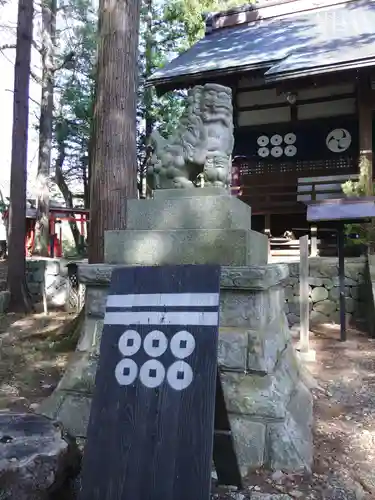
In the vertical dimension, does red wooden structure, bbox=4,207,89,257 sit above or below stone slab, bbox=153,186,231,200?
above

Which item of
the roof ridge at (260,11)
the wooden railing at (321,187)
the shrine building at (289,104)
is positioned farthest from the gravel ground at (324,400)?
the roof ridge at (260,11)

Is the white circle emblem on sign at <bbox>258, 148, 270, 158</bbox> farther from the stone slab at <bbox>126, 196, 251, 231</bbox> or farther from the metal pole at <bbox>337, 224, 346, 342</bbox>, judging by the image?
the stone slab at <bbox>126, 196, 251, 231</bbox>

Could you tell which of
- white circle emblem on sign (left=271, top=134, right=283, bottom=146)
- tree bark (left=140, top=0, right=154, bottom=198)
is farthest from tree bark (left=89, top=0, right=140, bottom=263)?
tree bark (left=140, top=0, right=154, bottom=198)

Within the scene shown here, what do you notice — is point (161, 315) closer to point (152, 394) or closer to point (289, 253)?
point (152, 394)

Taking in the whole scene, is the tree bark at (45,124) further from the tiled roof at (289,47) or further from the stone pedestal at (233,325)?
the stone pedestal at (233,325)

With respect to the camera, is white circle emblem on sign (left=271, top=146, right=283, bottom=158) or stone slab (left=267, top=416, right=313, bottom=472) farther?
white circle emblem on sign (left=271, top=146, right=283, bottom=158)

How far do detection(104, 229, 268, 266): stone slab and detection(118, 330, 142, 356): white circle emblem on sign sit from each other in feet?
3.51

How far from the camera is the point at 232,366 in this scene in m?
2.81

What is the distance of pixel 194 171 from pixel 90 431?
1.96 metres

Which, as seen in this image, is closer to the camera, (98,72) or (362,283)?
(98,72)

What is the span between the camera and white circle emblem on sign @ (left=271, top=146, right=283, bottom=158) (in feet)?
36.4

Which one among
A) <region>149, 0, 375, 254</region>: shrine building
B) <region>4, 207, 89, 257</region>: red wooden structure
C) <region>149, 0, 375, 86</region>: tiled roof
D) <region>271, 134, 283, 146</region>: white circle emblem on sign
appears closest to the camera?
<region>149, 0, 375, 86</region>: tiled roof

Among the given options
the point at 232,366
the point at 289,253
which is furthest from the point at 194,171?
the point at 289,253

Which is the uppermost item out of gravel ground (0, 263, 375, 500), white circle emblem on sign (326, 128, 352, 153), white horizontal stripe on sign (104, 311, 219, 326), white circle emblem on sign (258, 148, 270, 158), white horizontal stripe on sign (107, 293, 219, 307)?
white circle emblem on sign (326, 128, 352, 153)
